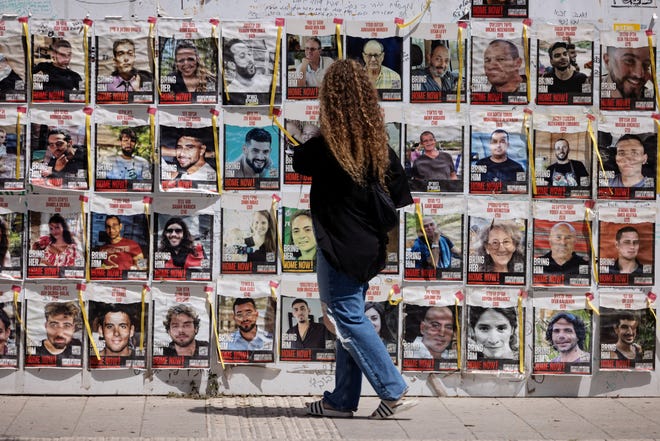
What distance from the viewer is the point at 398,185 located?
6.80 metres

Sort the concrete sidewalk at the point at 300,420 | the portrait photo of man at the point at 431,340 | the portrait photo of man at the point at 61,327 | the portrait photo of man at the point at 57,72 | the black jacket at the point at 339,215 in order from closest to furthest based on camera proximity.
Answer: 1. the concrete sidewalk at the point at 300,420
2. the black jacket at the point at 339,215
3. the portrait photo of man at the point at 57,72
4. the portrait photo of man at the point at 61,327
5. the portrait photo of man at the point at 431,340

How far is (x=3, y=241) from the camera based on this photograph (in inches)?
292

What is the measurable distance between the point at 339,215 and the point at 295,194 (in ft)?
2.74

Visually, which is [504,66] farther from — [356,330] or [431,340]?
[356,330]

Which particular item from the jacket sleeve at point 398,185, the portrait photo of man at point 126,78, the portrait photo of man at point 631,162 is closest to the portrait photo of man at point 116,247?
the portrait photo of man at point 126,78

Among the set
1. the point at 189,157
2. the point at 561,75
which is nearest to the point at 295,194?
the point at 189,157

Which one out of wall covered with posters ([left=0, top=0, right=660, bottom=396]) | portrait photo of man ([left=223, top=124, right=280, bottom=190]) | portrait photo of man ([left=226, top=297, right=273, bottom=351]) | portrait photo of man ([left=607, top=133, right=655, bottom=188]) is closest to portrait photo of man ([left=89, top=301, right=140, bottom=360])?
wall covered with posters ([left=0, top=0, right=660, bottom=396])

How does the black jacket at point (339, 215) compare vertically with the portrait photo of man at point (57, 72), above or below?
below

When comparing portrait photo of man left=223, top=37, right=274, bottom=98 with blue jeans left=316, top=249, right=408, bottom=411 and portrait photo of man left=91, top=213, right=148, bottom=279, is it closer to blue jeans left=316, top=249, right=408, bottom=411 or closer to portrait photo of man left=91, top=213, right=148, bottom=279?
portrait photo of man left=91, top=213, right=148, bottom=279

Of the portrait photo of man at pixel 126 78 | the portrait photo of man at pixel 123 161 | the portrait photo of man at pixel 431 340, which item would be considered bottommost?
the portrait photo of man at pixel 431 340

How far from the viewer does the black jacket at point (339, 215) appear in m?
6.66

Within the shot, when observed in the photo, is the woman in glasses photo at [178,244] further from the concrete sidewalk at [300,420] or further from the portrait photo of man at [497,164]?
the portrait photo of man at [497,164]

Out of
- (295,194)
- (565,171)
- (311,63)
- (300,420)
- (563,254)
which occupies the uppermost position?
(311,63)

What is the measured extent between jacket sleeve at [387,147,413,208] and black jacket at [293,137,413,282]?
0.56 feet
